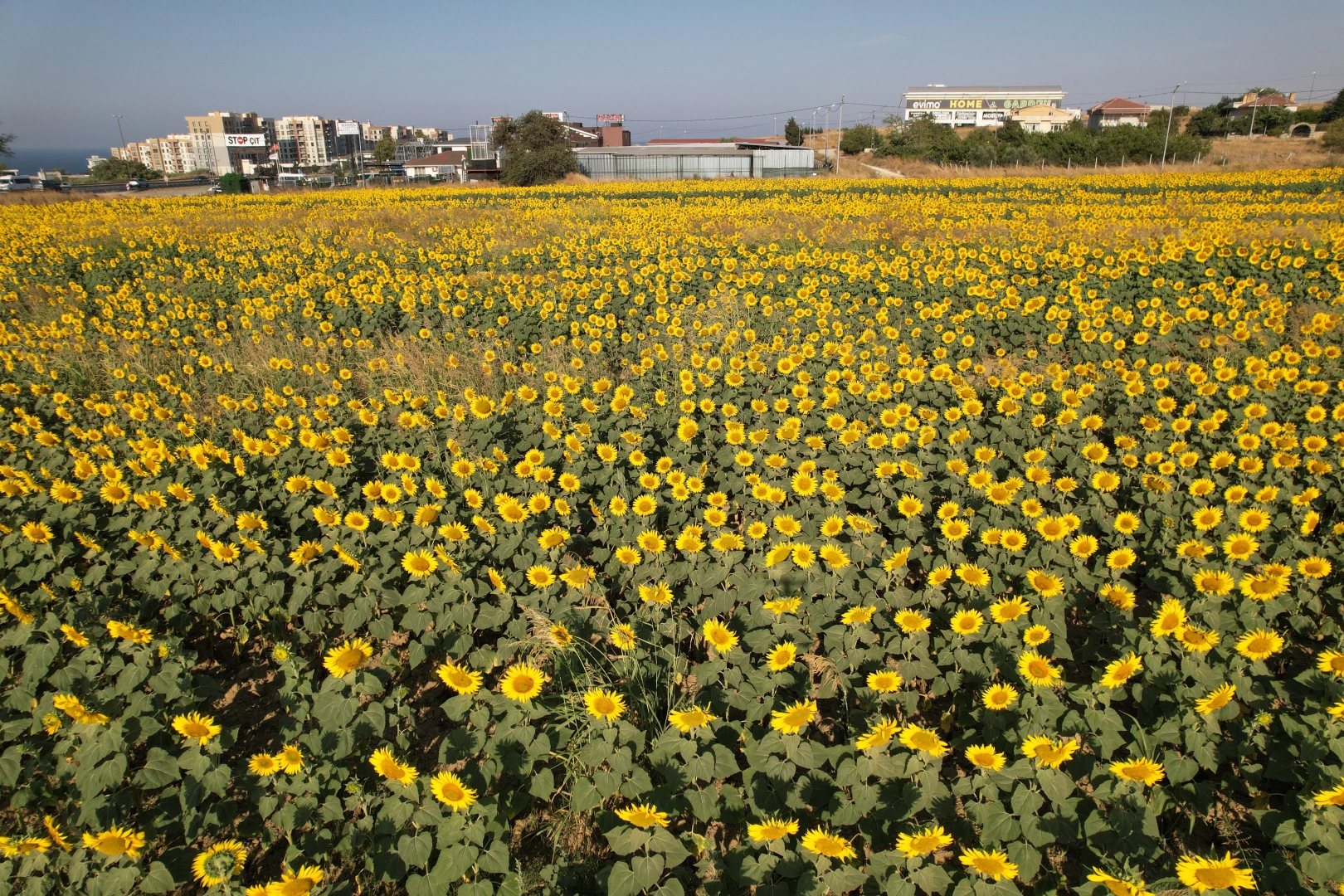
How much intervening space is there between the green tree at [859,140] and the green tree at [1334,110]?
44.6 metres

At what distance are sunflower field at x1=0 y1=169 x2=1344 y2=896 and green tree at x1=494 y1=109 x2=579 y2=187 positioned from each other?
4484 cm

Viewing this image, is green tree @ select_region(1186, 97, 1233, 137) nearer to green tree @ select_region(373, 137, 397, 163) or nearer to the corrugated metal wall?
the corrugated metal wall

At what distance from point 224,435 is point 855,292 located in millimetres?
7648

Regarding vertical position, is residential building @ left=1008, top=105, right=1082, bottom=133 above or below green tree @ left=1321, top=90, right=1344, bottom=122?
above

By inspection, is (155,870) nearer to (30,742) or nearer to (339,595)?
(30,742)

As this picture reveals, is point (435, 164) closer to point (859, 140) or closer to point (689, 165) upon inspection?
point (689, 165)

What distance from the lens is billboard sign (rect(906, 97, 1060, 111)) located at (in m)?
138

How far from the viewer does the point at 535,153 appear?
47688mm

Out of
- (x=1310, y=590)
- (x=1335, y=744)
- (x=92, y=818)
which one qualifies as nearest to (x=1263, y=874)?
(x=1335, y=744)

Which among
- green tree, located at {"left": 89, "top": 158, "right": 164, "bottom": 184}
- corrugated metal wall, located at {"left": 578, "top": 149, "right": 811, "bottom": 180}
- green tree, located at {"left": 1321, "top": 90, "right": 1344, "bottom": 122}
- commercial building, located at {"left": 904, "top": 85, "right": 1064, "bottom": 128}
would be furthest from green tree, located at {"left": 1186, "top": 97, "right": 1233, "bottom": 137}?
green tree, located at {"left": 89, "top": 158, "right": 164, "bottom": 184}

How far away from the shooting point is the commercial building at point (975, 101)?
135875 millimetres

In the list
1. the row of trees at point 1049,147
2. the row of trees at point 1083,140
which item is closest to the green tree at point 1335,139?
the row of trees at point 1083,140

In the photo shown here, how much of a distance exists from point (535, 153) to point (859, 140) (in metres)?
49.2

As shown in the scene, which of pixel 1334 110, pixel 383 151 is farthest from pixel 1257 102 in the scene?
pixel 383 151
